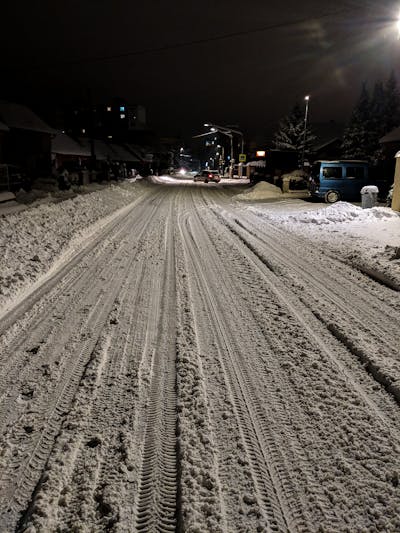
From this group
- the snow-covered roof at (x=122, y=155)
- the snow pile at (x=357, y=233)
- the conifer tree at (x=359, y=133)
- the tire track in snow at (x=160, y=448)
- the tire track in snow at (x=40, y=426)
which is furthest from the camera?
the snow-covered roof at (x=122, y=155)

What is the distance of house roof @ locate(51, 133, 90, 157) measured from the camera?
43.6m

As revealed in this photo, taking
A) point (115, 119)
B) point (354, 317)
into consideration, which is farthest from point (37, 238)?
point (115, 119)

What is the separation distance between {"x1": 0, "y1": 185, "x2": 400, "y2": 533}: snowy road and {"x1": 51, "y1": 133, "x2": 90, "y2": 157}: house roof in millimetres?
42349

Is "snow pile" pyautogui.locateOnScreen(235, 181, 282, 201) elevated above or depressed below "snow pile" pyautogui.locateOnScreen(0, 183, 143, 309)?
above

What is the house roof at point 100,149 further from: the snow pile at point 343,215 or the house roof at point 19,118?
the snow pile at point 343,215

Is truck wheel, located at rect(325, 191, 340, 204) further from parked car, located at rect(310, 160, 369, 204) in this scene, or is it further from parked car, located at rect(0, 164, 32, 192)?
parked car, located at rect(0, 164, 32, 192)

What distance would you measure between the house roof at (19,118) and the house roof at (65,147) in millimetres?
4757

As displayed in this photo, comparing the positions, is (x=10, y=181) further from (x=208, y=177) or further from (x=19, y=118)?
(x=208, y=177)

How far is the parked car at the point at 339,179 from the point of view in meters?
21.4

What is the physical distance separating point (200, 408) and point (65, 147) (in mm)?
48800

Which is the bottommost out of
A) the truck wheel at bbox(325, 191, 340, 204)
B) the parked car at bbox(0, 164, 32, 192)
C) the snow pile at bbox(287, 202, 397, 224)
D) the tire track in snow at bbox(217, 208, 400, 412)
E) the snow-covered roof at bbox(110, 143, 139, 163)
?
the tire track in snow at bbox(217, 208, 400, 412)

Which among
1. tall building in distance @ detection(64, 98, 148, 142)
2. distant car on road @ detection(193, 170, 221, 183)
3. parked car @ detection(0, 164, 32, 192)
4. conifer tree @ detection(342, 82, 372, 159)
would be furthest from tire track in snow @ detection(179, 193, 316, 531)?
tall building in distance @ detection(64, 98, 148, 142)

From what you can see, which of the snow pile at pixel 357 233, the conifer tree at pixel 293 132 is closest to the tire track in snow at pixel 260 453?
the snow pile at pixel 357 233

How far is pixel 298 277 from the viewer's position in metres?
7.05
